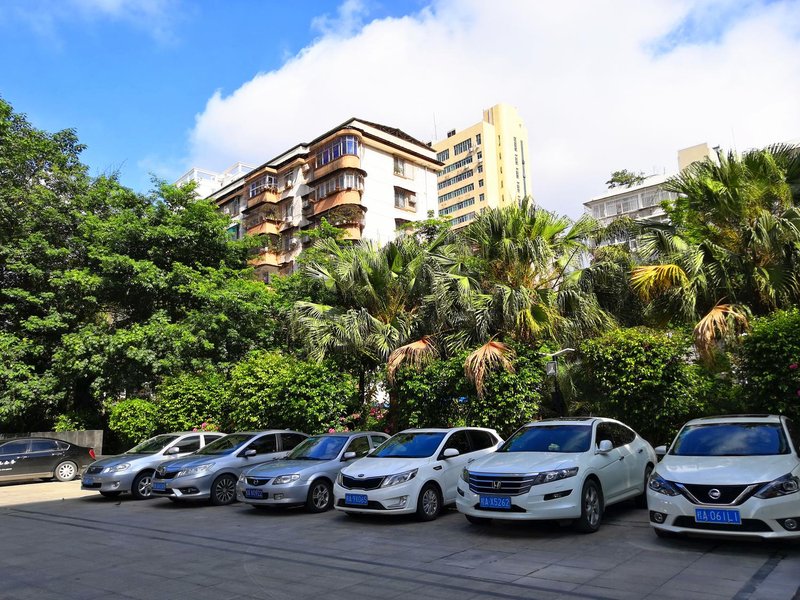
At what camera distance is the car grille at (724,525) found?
20.5 feet

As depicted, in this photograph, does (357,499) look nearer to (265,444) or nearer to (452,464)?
A: (452,464)

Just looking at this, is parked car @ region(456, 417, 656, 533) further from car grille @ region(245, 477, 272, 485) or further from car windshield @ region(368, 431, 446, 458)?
car grille @ region(245, 477, 272, 485)

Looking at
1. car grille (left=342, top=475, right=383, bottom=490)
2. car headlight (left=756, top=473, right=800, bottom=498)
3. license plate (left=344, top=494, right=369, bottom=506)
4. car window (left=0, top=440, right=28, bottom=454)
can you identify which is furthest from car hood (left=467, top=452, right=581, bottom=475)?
car window (left=0, top=440, right=28, bottom=454)

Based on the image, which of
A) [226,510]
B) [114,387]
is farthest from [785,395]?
[114,387]

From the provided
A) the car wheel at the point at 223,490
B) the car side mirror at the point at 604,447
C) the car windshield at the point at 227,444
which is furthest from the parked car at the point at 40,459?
the car side mirror at the point at 604,447

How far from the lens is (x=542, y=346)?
13.3 meters

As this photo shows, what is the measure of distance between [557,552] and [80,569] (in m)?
5.63

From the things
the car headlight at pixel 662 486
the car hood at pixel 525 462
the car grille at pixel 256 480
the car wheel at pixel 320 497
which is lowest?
the car wheel at pixel 320 497

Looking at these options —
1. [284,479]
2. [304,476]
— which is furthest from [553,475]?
[284,479]

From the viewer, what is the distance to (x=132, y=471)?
43.4 ft

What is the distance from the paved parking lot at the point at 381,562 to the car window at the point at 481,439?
1.35 metres

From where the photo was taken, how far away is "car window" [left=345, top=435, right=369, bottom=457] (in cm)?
1171

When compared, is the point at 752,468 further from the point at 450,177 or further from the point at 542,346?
the point at 450,177

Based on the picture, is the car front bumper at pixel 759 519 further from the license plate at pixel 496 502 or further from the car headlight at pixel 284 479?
the car headlight at pixel 284 479
